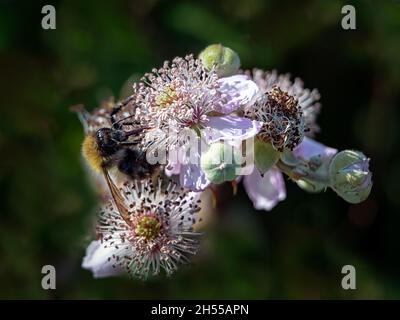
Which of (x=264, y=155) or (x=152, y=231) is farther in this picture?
(x=152, y=231)

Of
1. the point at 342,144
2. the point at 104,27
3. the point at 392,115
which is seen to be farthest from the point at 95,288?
the point at 392,115

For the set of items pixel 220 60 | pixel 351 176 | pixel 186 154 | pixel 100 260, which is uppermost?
pixel 220 60

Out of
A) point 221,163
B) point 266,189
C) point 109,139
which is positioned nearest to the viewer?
point 221,163

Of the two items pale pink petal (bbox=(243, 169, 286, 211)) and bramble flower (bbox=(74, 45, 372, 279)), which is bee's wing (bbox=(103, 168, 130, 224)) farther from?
pale pink petal (bbox=(243, 169, 286, 211))

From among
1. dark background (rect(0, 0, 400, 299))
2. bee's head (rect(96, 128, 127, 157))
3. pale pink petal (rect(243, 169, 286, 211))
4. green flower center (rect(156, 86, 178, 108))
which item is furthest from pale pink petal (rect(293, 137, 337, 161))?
dark background (rect(0, 0, 400, 299))

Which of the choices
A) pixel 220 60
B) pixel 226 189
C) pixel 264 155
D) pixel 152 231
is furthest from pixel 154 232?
pixel 226 189

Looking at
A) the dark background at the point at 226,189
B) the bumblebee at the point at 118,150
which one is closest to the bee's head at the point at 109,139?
the bumblebee at the point at 118,150

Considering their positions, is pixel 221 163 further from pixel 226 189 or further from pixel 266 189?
pixel 226 189
